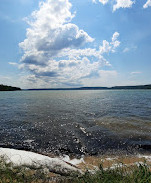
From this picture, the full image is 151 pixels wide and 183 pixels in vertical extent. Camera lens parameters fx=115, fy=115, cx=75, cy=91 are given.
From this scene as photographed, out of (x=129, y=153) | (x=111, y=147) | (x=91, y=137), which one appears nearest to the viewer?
(x=129, y=153)

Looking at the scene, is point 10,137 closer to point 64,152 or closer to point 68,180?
point 64,152

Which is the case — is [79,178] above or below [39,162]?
above

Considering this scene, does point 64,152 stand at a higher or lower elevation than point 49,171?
lower

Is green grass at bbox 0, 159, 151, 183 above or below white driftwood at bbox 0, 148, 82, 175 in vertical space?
above

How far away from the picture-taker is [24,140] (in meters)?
8.95

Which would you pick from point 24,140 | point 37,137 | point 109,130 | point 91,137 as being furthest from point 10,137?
point 109,130

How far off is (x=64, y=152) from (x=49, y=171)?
7.80ft

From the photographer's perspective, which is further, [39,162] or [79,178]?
[39,162]

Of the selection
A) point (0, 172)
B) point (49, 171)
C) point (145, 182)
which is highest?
point (145, 182)

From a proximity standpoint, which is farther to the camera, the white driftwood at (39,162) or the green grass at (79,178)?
the white driftwood at (39,162)

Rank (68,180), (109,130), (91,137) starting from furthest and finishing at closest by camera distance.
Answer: (109,130) < (91,137) < (68,180)

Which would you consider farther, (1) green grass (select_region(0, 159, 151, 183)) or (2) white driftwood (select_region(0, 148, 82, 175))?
(2) white driftwood (select_region(0, 148, 82, 175))

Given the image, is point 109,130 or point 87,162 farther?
point 109,130

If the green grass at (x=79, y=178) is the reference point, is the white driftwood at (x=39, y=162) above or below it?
below
